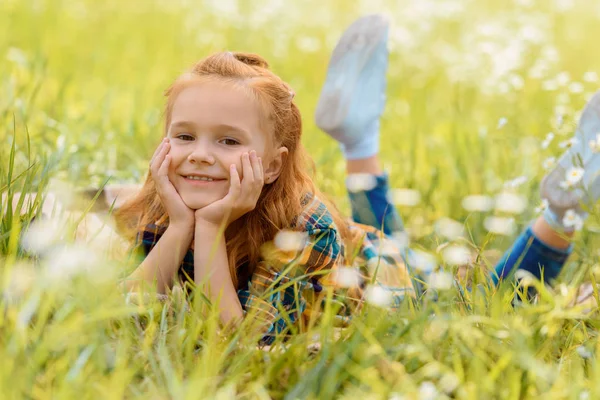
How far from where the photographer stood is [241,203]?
207 centimetres

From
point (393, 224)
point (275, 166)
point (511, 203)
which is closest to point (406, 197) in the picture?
point (393, 224)

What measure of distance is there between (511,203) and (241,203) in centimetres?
110

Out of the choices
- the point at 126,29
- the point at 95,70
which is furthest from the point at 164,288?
the point at 126,29

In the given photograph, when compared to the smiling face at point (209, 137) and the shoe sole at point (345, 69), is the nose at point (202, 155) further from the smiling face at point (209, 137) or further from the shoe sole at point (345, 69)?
the shoe sole at point (345, 69)

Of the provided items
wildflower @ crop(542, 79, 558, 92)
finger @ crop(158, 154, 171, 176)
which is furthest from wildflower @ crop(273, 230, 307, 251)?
wildflower @ crop(542, 79, 558, 92)

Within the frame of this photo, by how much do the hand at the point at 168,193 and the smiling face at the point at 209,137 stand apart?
0.06 feet

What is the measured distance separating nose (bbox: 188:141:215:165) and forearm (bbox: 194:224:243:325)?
159mm

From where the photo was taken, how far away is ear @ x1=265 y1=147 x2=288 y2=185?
7.35 ft

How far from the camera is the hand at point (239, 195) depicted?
2053 mm

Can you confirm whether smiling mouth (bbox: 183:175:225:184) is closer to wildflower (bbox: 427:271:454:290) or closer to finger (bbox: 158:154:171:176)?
finger (bbox: 158:154:171:176)

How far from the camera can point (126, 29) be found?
204 inches

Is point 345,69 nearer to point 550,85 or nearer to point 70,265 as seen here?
point 550,85

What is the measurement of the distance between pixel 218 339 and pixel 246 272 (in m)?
0.52

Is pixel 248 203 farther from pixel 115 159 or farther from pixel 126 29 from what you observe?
pixel 126 29
